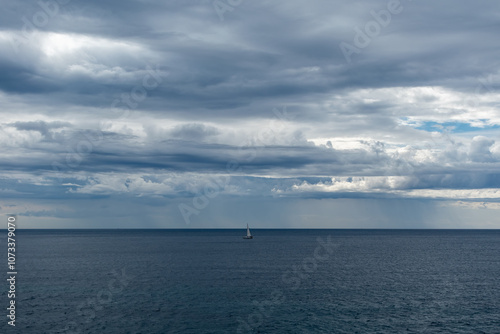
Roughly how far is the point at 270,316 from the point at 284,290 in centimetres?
2283

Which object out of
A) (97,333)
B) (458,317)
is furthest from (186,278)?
(458,317)

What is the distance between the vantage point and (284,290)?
98.4 metres

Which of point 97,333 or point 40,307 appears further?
point 40,307

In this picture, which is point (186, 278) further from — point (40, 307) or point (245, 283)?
point (40, 307)

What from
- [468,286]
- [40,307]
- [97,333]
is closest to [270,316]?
[97,333]

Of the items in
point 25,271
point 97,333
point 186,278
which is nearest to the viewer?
point 97,333

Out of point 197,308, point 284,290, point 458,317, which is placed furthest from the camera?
point 284,290

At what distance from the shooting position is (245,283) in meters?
109

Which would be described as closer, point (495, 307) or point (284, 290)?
point (495, 307)

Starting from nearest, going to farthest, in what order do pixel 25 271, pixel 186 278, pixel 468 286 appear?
pixel 468 286
pixel 186 278
pixel 25 271

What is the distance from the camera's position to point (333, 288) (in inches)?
4013

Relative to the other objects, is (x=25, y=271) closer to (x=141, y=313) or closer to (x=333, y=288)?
(x=141, y=313)

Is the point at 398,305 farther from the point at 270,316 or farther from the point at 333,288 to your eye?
the point at 270,316

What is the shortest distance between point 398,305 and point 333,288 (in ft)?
64.3
